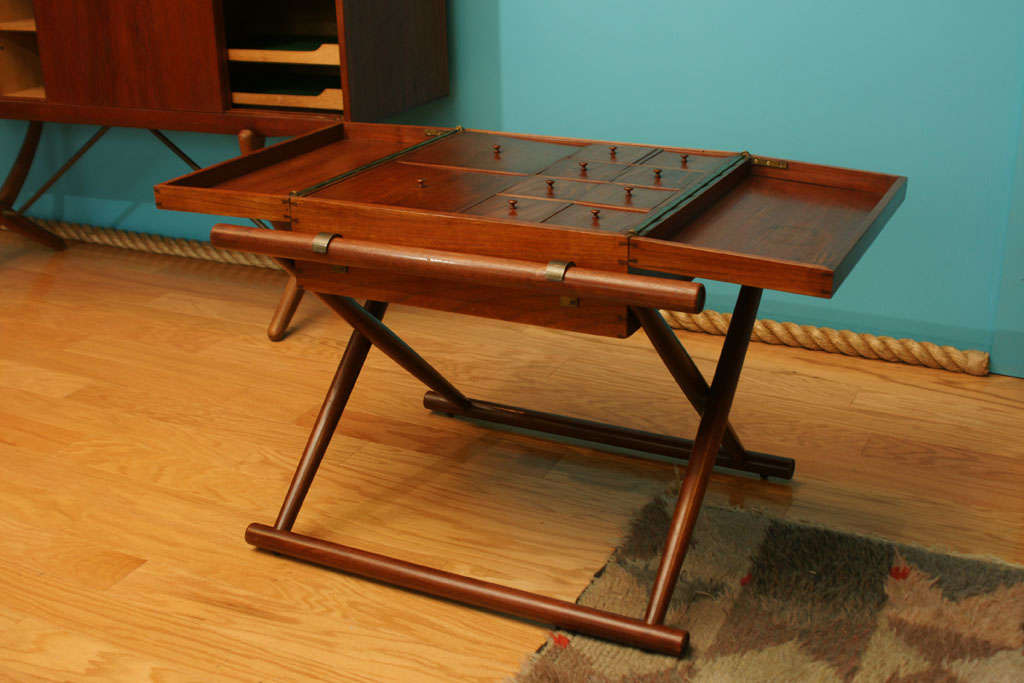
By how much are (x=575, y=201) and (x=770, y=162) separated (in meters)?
0.41

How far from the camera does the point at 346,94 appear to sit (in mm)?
2469

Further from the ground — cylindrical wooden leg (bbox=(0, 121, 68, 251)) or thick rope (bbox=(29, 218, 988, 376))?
cylindrical wooden leg (bbox=(0, 121, 68, 251))

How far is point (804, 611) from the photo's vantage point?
1.67 m

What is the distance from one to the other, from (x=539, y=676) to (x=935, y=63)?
5.48 feet

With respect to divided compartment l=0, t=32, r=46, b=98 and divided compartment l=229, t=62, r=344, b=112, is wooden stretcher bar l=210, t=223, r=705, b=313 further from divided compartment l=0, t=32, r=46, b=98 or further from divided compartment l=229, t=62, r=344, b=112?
divided compartment l=0, t=32, r=46, b=98

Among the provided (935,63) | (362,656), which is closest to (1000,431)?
(935,63)

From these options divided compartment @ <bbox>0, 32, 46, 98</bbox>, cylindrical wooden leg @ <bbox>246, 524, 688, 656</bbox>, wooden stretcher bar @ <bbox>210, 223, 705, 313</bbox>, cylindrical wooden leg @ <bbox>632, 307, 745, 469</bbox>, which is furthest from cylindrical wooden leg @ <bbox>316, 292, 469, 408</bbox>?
divided compartment @ <bbox>0, 32, 46, 98</bbox>

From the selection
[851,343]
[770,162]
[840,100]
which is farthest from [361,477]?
[840,100]

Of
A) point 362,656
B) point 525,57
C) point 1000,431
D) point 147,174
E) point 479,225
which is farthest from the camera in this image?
point 147,174

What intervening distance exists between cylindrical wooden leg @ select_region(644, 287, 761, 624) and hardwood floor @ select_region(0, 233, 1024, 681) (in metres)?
0.20

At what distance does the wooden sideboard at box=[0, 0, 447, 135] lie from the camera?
2529 mm

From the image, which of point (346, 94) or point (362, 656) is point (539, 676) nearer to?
point (362, 656)

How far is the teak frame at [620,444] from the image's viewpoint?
5.26 ft

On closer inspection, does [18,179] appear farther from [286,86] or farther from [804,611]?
[804,611]
